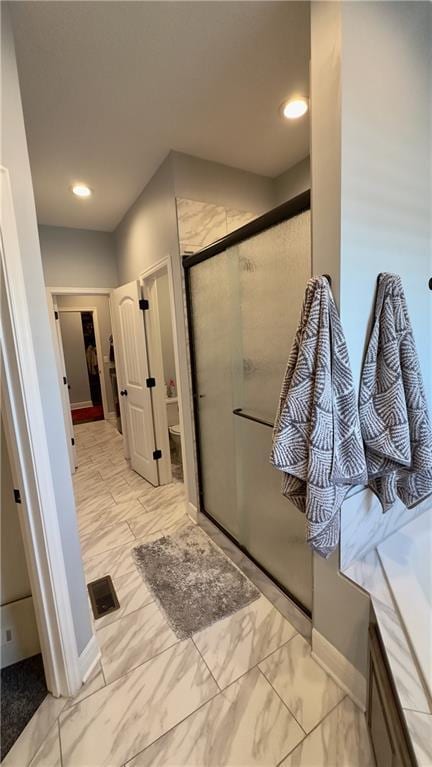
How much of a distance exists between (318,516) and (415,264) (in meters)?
1.09

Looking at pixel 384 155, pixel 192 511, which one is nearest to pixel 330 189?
pixel 384 155

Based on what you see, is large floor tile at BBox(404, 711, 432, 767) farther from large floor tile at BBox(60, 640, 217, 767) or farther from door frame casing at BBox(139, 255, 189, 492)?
door frame casing at BBox(139, 255, 189, 492)

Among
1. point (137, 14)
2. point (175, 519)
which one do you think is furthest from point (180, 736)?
point (137, 14)

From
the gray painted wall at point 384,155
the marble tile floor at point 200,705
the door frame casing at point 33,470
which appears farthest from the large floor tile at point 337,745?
the gray painted wall at point 384,155

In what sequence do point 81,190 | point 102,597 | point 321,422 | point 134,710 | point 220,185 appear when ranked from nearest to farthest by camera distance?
point 321,422 < point 134,710 < point 102,597 < point 220,185 < point 81,190

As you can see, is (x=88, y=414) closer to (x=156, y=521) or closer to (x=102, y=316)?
(x=102, y=316)

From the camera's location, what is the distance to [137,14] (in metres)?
1.23

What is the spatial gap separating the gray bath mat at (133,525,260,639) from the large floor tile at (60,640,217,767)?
192 mm

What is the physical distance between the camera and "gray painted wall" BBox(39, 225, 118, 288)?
325 cm

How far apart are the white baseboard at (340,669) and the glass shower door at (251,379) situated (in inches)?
7.8

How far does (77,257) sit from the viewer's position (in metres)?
3.40

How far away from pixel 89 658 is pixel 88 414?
5.27 metres

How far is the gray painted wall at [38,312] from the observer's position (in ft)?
3.62

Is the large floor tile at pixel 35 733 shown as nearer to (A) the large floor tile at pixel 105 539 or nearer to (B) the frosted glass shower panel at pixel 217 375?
(A) the large floor tile at pixel 105 539
